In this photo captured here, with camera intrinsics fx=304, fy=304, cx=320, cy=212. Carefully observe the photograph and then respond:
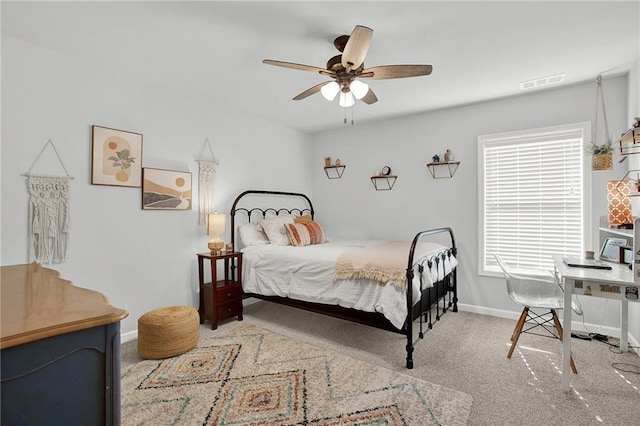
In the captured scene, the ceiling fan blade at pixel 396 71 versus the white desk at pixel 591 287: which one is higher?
the ceiling fan blade at pixel 396 71

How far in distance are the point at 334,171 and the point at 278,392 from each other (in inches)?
139

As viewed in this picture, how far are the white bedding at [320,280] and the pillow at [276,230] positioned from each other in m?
0.15

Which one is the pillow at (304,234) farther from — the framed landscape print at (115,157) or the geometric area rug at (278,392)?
the framed landscape print at (115,157)

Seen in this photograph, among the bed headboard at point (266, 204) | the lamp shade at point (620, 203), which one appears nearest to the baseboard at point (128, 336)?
the bed headboard at point (266, 204)

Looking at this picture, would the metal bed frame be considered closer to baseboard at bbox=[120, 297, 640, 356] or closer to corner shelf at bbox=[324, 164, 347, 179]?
baseboard at bbox=[120, 297, 640, 356]

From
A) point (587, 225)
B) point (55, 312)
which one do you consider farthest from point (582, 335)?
point (55, 312)

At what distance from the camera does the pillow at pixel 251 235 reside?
151 inches

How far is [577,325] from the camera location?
3215 millimetres

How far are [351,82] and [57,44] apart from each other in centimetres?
237

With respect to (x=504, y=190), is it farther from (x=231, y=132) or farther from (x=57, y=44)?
(x=57, y=44)

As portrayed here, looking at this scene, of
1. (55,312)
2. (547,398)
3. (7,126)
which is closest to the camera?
(55,312)

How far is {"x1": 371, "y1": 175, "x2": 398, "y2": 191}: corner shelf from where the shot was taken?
14.4 feet

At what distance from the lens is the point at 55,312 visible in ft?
3.28

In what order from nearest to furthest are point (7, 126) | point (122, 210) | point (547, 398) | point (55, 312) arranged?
point (55, 312)
point (547, 398)
point (7, 126)
point (122, 210)
